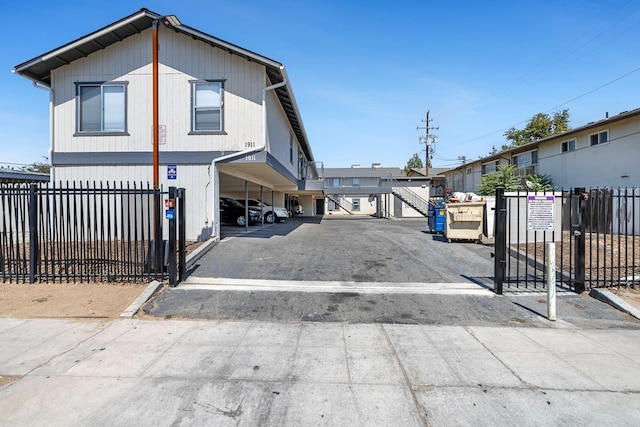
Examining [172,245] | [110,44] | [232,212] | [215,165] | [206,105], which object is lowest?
[172,245]

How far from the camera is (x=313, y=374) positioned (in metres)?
3.52

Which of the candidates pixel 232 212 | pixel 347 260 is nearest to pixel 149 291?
pixel 347 260

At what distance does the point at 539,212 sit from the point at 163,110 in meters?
10.6

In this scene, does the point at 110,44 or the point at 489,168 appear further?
the point at 489,168

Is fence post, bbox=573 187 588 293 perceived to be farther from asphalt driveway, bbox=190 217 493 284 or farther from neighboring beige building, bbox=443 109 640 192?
neighboring beige building, bbox=443 109 640 192

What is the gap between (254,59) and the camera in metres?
10.3

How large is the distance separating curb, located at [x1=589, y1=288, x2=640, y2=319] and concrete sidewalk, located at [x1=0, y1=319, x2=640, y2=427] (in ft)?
2.96

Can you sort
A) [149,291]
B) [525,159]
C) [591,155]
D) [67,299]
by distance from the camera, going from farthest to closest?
[525,159]
[591,155]
[149,291]
[67,299]

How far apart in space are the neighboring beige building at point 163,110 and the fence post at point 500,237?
21.9 feet

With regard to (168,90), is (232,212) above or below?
below

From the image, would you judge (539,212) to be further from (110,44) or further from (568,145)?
(568,145)

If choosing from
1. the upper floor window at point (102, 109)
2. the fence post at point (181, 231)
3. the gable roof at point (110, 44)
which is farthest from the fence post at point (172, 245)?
the upper floor window at point (102, 109)

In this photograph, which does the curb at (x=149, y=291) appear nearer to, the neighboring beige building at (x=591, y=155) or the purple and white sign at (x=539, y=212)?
the purple and white sign at (x=539, y=212)

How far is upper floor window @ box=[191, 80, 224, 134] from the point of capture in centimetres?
1075
